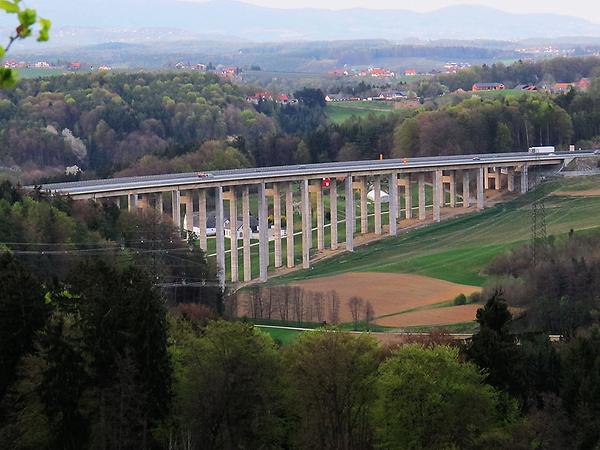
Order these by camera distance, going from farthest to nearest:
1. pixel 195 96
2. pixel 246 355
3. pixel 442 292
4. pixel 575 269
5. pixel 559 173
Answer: pixel 195 96, pixel 559 173, pixel 442 292, pixel 575 269, pixel 246 355

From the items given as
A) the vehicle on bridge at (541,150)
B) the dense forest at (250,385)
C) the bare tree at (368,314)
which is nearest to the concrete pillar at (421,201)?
the vehicle on bridge at (541,150)

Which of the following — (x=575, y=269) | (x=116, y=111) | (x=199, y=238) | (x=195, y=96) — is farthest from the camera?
(x=195, y=96)

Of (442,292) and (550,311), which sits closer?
(550,311)

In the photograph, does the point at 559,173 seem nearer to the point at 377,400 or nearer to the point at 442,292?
the point at 442,292

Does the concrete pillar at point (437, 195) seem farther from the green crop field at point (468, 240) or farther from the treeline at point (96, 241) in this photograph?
the treeline at point (96, 241)

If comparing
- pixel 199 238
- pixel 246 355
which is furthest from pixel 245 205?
pixel 246 355

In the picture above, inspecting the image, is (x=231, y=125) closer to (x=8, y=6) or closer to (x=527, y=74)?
(x=527, y=74)
